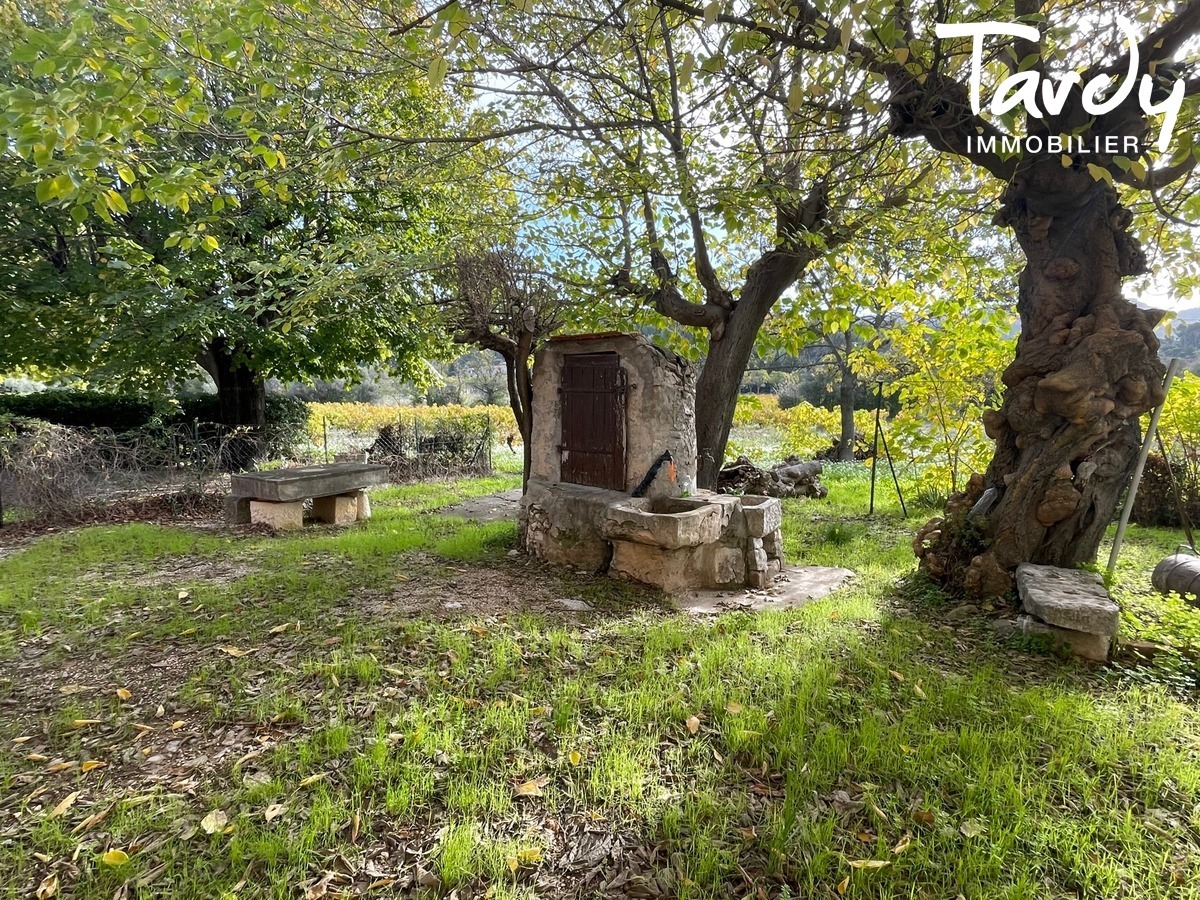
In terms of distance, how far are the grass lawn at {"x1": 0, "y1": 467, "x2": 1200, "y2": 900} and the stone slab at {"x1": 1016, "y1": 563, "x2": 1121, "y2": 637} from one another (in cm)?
25

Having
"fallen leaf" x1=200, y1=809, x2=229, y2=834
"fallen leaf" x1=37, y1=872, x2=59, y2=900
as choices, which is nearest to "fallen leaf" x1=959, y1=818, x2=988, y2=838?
"fallen leaf" x1=200, y1=809, x2=229, y2=834

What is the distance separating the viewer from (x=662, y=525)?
4449mm

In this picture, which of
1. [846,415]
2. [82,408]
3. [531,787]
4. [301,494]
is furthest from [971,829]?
[82,408]

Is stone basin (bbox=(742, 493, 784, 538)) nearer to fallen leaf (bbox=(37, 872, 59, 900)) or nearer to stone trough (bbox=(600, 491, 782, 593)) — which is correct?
stone trough (bbox=(600, 491, 782, 593))

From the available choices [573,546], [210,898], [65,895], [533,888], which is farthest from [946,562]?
[65,895]

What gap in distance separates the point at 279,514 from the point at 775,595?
6.22 m

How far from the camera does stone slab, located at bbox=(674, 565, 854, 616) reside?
14.8 feet

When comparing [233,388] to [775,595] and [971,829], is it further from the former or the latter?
[971,829]

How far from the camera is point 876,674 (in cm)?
319

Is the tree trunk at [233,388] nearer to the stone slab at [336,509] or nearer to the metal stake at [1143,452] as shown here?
the stone slab at [336,509]

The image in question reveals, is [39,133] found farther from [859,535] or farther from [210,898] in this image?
[859,535]

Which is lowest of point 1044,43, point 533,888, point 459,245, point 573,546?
Answer: point 533,888

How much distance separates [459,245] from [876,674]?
230 inches

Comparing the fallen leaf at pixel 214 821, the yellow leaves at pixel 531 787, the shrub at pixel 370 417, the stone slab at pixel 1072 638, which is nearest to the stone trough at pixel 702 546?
the stone slab at pixel 1072 638
